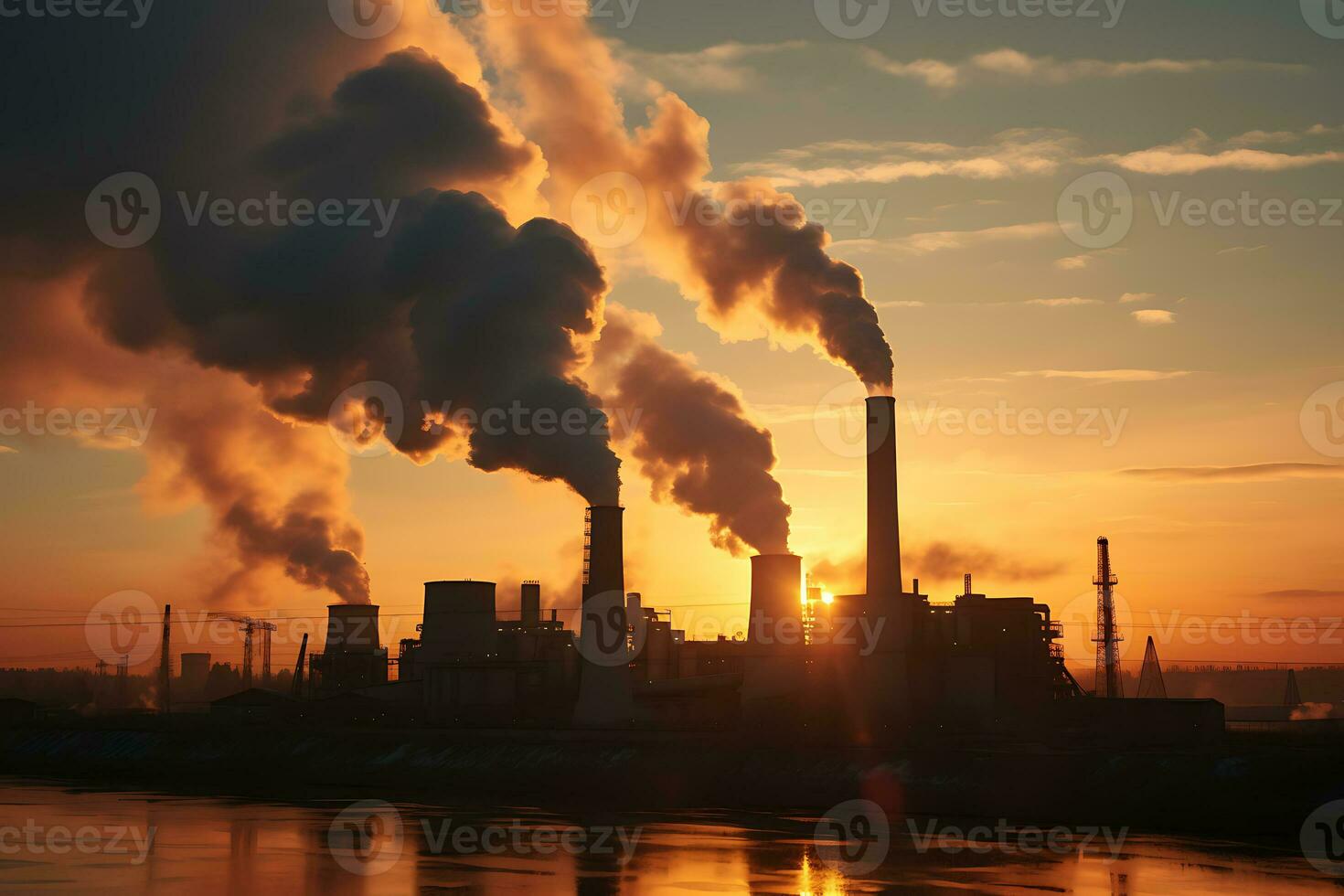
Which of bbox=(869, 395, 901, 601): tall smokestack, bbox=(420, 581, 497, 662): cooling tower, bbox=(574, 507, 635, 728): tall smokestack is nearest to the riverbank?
bbox=(574, 507, 635, 728): tall smokestack

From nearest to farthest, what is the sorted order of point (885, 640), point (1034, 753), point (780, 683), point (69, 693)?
point (1034, 753) → point (885, 640) → point (780, 683) → point (69, 693)

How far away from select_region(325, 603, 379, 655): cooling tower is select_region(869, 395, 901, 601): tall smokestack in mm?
44778

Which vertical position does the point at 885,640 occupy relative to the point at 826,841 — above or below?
above

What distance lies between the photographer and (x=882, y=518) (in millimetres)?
58812

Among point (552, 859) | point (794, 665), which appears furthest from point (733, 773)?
point (552, 859)

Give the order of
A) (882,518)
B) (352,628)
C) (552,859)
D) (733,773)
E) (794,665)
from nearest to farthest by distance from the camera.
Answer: (552,859) < (733,773) < (882,518) < (794,665) < (352,628)

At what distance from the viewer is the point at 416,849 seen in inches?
1594

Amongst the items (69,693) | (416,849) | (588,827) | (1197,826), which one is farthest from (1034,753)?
(69,693)

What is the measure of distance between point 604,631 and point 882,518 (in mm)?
15790

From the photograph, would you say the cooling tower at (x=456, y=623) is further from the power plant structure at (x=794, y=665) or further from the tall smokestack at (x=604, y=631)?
the tall smokestack at (x=604, y=631)

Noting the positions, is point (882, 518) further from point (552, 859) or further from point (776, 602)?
point (552, 859)

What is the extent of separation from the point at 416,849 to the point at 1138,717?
36191 millimetres

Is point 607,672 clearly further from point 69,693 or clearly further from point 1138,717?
point 69,693

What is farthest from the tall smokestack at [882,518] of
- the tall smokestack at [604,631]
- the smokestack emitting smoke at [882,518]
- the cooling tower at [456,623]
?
the cooling tower at [456,623]
